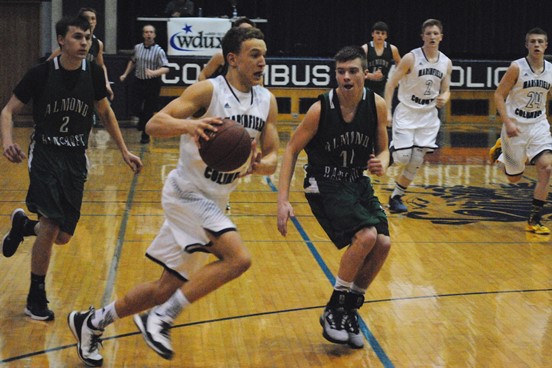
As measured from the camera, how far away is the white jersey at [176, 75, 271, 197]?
4.93 meters

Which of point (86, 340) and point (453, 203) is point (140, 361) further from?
point (453, 203)

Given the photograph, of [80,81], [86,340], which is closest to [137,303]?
[86,340]

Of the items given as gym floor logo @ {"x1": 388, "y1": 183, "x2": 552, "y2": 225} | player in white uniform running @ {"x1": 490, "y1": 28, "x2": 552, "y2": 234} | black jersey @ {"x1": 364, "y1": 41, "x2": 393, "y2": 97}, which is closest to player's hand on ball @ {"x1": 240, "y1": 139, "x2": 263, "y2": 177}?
player in white uniform running @ {"x1": 490, "y1": 28, "x2": 552, "y2": 234}

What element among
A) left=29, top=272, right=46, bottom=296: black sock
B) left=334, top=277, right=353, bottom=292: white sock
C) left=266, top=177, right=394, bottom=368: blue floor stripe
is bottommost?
left=266, top=177, right=394, bottom=368: blue floor stripe

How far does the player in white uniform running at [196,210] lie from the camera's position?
184 inches

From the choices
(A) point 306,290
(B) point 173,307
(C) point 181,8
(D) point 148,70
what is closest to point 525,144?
(A) point 306,290

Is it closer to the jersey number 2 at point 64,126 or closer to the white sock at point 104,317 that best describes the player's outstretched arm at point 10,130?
the jersey number 2 at point 64,126

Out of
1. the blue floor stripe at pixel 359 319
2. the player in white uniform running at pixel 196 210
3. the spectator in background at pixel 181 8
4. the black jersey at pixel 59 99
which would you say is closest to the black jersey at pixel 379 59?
the blue floor stripe at pixel 359 319

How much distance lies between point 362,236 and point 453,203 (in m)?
5.18

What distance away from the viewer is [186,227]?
4820 mm

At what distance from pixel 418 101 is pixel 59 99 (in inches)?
202

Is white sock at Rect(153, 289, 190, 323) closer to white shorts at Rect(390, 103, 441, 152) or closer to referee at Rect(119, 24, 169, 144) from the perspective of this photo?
white shorts at Rect(390, 103, 441, 152)

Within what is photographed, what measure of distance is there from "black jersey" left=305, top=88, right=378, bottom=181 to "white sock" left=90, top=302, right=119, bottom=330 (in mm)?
1425

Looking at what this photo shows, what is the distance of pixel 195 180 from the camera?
194 inches
